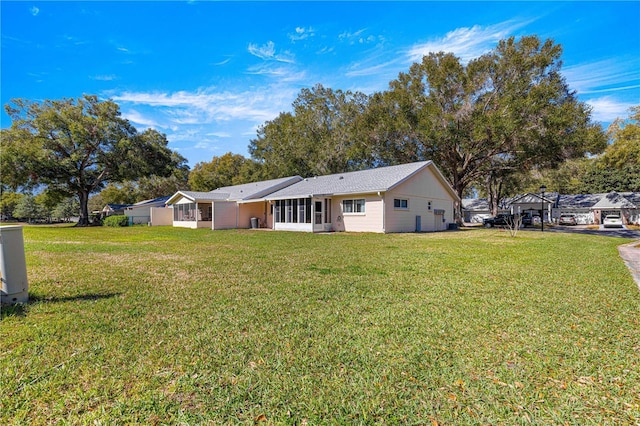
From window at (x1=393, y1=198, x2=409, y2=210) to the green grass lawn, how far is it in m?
12.2

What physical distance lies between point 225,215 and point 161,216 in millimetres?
10764

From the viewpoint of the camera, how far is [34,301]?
168 inches

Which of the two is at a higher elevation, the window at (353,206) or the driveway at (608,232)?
the window at (353,206)

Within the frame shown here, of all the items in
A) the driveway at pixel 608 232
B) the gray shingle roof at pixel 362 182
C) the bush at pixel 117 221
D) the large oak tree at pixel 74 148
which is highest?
the large oak tree at pixel 74 148

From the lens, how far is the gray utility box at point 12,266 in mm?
3953

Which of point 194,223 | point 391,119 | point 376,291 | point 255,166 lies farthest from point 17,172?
point 376,291

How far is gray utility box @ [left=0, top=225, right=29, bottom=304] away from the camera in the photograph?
3953 millimetres

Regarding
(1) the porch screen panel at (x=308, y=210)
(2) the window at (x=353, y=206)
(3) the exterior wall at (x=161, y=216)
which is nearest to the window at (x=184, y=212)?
(3) the exterior wall at (x=161, y=216)

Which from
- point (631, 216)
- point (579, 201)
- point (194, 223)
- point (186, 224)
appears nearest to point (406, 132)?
point (194, 223)

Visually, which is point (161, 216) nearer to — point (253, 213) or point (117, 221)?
point (117, 221)

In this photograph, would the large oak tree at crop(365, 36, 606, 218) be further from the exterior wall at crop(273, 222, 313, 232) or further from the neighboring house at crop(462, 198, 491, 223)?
the neighboring house at crop(462, 198, 491, 223)

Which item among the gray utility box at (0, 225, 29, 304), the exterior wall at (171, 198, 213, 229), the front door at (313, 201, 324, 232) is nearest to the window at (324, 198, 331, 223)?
the front door at (313, 201, 324, 232)

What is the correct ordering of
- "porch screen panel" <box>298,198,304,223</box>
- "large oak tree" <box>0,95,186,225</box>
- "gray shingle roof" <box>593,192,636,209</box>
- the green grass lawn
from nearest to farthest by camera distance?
the green grass lawn < "porch screen panel" <box>298,198,304,223</box> < "large oak tree" <box>0,95,186,225</box> < "gray shingle roof" <box>593,192,636,209</box>

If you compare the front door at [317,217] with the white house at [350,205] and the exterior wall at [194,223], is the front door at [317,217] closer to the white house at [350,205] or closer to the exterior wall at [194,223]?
the white house at [350,205]
